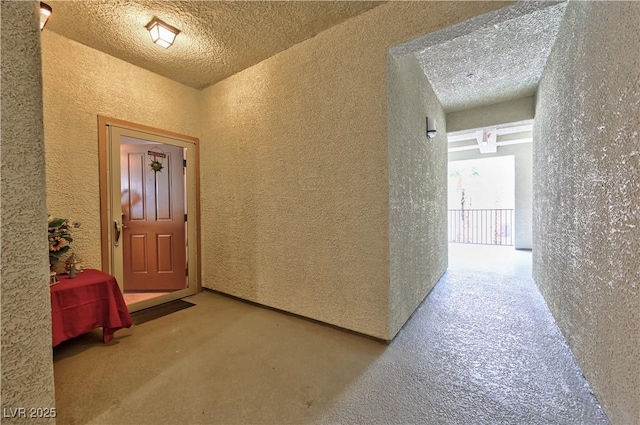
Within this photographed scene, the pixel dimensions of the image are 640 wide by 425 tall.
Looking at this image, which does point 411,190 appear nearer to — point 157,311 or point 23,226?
point 23,226

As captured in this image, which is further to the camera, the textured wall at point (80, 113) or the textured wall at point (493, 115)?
the textured wall at point (493, 115)

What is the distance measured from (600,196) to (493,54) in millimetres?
1937

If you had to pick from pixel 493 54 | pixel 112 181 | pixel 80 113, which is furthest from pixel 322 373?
pixel 493 54

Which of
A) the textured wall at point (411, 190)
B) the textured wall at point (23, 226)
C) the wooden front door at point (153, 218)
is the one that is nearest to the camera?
the textured wall at point (23, 226)

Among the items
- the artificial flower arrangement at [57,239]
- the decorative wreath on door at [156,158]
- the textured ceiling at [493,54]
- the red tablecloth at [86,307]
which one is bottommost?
the red tablecloth at [86,307]

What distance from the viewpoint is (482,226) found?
324 inches

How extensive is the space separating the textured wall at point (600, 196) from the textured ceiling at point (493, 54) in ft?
0.72

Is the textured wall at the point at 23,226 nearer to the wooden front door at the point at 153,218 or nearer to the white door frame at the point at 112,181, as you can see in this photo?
the white door frame at the point at 112,181

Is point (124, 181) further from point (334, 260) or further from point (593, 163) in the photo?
point (593, 163)

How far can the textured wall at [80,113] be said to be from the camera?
2.33 m

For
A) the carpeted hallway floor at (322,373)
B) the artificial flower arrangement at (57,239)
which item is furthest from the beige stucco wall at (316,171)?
the artificial flower arrangement at (57,239)

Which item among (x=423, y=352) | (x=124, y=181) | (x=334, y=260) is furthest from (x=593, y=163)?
(x=124, y=181)

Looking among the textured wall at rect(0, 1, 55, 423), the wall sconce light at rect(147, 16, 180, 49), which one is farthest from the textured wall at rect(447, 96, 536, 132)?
the textured wall at rect(0, 1, 55, 423)

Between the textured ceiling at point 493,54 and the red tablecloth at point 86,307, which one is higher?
the textured ceiling at point 493,54
